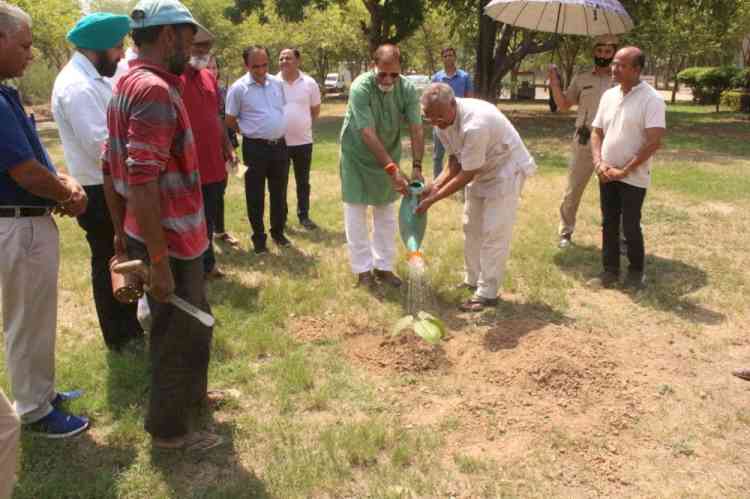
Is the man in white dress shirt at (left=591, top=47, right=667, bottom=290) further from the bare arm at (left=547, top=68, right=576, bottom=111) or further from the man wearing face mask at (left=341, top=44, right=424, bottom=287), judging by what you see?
the man wearing face mask at (left=341, top=44, right=424, bottom=287)

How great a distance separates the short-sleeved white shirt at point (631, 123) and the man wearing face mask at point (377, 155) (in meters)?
1.65

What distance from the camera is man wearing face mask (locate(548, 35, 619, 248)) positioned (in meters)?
5.96

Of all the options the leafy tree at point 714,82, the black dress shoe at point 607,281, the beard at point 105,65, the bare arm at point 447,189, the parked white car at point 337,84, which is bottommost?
the black dress shoe at point 607,281

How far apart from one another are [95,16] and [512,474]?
341 centimetres

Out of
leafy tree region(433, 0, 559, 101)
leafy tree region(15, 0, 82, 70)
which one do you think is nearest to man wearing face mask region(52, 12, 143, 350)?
leafy tree region(433, 0, 559, 101)

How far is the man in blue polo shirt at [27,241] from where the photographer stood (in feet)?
8.66

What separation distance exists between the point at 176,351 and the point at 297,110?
4747 mm

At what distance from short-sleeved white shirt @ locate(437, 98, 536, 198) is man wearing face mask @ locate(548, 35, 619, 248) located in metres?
1.65

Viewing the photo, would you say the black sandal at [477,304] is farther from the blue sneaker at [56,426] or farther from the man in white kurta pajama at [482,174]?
the blue sneaker at [56,426]

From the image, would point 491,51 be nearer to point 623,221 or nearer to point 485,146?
point 623,221

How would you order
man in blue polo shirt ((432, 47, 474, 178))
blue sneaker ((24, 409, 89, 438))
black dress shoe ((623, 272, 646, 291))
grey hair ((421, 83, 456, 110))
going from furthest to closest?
man in blue polo shirt ((432, 47, 474, 178)) → black dress shoe ((623, 272, 646, 291)) → grey hair ((421, 83, 456, 110)) → blue sneaker ((24, 409, 89, 438))

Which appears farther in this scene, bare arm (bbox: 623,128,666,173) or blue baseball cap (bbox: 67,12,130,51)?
bare arm (bbox: 623,128,666,173)

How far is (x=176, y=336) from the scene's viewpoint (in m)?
2.77

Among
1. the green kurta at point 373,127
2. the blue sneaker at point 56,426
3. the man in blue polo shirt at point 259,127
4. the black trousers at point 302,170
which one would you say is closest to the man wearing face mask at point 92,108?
the blue sneaker at point 56,426
